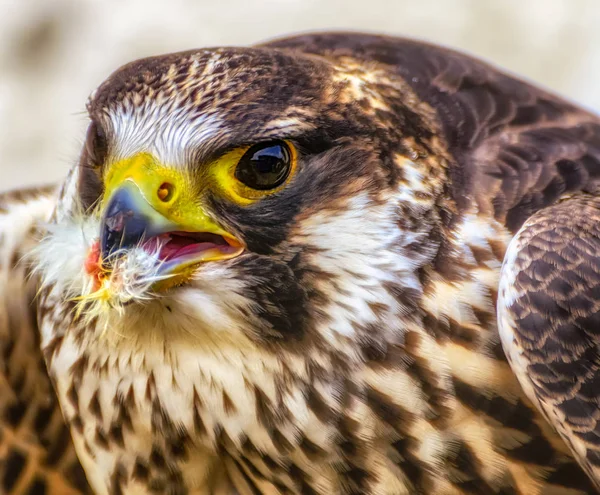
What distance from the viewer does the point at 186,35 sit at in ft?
23.5

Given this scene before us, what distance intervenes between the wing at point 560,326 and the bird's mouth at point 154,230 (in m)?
0.64

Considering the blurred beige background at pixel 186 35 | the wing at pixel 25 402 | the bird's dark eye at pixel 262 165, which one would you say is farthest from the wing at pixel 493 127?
the blurred beige background at pixel 186 35

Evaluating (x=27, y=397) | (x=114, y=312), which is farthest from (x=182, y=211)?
(x=27, y=397)

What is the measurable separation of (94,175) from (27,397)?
0.93 metres

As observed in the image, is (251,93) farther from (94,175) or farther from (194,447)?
(194,447)

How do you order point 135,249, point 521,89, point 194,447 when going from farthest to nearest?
point 521,89, point 194,447, point 135,249

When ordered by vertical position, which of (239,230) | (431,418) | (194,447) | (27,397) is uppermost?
(239,230)

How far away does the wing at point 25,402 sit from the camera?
309cm

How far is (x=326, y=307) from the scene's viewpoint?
2.43 meters

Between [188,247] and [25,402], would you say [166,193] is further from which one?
[25,402]

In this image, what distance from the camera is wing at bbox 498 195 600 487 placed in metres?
2.33

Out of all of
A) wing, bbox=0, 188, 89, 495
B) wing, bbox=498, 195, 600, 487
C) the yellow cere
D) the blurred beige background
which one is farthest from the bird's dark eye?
the blurred beige background

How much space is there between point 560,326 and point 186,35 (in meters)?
5.23

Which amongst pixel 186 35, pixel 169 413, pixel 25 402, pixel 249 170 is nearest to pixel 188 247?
pixel 249 170
